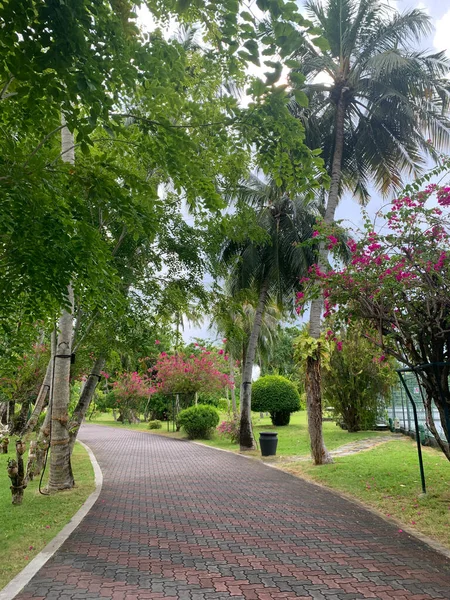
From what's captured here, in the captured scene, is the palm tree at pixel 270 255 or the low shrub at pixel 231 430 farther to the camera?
the low shrub at pixel 231 430

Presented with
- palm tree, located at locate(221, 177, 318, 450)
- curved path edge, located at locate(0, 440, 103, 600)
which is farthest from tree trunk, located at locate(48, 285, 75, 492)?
palm tree, located at locate(221, 177, 318, 450)

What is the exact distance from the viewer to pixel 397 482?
9.15 meters

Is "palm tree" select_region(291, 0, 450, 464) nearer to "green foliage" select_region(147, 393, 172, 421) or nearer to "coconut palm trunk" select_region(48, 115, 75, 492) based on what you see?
"coconut palm trunk" select_region(48, 115, 75, 492)

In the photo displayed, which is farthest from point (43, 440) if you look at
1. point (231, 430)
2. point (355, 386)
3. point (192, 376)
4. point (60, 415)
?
point (192, 376)

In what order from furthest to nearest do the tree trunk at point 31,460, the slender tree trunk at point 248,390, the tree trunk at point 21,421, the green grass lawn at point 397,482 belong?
the tree trunk at point 21,421, the slender tree trunk at point 248,390, the tree trunk at point 31,460, the green grass lawn at point 397,482

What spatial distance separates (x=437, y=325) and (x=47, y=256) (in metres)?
5.93

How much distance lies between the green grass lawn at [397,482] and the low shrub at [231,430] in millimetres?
6751

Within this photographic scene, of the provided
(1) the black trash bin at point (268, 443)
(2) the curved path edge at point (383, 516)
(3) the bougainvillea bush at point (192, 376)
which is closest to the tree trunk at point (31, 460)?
(2) the curved path edge at point (383, 516)

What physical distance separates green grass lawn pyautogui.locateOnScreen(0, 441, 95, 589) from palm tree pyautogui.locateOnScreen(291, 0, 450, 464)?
6527mm

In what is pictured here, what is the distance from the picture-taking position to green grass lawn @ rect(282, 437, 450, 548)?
21.9ft

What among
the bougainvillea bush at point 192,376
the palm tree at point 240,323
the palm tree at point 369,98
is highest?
the palm tree at point 369,98

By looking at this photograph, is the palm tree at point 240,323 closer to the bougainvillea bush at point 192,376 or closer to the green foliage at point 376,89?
the bougainvillea bush at point 192,376

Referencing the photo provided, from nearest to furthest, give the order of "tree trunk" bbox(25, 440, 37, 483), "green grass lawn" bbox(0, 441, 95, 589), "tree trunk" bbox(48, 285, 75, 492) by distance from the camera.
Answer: "green grass lawn" bbox(0, 441, 95, 589) < "tree trunk" bbox(48, 285, 75, 492) < "tree trunk" bbox(25, 440, 37, 483)

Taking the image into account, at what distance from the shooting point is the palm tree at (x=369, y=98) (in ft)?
41.5
